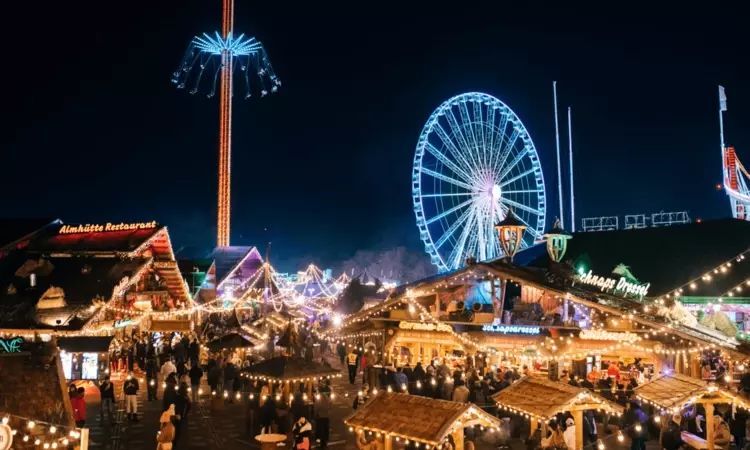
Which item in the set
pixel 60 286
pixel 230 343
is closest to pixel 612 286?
pixel 230 343

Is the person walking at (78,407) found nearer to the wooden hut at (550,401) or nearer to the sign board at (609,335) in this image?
the wooden hut at (550,401)

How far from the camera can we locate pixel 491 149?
124ft

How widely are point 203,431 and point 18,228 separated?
21.2m

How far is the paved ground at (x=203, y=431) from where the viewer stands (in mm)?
16359

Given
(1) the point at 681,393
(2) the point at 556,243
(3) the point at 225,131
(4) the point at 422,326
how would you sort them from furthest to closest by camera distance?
Answer: (3) the point at 225,131 < (4) the point at 422,326 < (2) the point at 556,243 < (1) the point at 681,393

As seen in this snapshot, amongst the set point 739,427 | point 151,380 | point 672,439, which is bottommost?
point 739,427

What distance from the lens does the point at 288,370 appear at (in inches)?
706

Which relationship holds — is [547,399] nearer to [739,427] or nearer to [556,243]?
[739,427]

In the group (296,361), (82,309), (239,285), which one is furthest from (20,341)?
(239,285)

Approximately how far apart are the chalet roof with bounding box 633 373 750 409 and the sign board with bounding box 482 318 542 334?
6.20 meters

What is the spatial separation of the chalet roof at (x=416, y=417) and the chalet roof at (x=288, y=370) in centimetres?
582

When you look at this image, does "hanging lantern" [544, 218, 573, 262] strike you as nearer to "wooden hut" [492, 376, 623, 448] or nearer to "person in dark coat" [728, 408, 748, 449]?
"person in dark coat" [728, 408, 748, 449]

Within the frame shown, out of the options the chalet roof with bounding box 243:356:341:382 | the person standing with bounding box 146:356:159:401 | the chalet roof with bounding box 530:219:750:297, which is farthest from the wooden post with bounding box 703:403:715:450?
the chalet roof with bounding box 530:219:750:297

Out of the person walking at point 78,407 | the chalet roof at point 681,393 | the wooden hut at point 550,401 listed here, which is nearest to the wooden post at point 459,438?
the wooden hut at point 550,401
